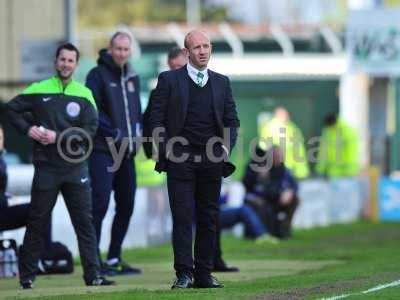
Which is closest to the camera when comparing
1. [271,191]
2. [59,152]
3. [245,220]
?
[59,152]

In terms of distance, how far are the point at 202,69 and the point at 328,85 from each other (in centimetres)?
2280

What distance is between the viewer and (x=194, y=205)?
1160cm

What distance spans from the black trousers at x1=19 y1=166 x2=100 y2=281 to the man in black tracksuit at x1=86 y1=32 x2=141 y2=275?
1.20 m

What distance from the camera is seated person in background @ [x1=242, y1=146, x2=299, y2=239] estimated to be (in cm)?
2155

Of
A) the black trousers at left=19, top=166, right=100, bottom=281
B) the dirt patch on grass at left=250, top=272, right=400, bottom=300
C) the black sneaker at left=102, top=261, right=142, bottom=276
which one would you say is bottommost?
the black sneaker at left=102, top=261, right=142, bottom=276

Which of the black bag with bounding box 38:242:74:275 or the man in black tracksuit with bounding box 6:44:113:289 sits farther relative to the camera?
the black bag with bounding box 38:242:74:275

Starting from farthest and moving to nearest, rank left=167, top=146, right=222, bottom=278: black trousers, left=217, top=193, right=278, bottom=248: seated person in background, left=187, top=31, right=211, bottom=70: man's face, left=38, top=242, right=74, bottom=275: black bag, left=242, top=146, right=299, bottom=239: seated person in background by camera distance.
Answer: left=242, top=146, right=299, bottom=239: seated person in background
left=217, top=193, right=278, bottom=248: seated person in background
left=38, top=242, right=74, bottom=275: black bag
left=167, top=146, right=222, bottom=278: black trousers
left=187, top=31, right=211, bottom=70: man's face

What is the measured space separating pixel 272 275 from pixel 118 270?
1.68 meters

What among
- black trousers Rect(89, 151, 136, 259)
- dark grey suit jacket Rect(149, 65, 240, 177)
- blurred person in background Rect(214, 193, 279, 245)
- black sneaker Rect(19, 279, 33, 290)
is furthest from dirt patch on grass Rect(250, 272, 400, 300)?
blurred person in background Rect(214, 193, 279, 245)

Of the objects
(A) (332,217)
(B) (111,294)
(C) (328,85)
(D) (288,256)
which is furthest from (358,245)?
(C) (328,85)

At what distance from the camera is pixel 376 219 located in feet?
88.9

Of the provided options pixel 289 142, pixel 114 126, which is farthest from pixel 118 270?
pixel 289 142

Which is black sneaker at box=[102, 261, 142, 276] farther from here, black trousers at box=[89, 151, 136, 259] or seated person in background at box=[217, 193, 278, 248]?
seated person in background at box=[217, 193, 278, 248]

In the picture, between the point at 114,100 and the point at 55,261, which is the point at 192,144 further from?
the point at 55,261
